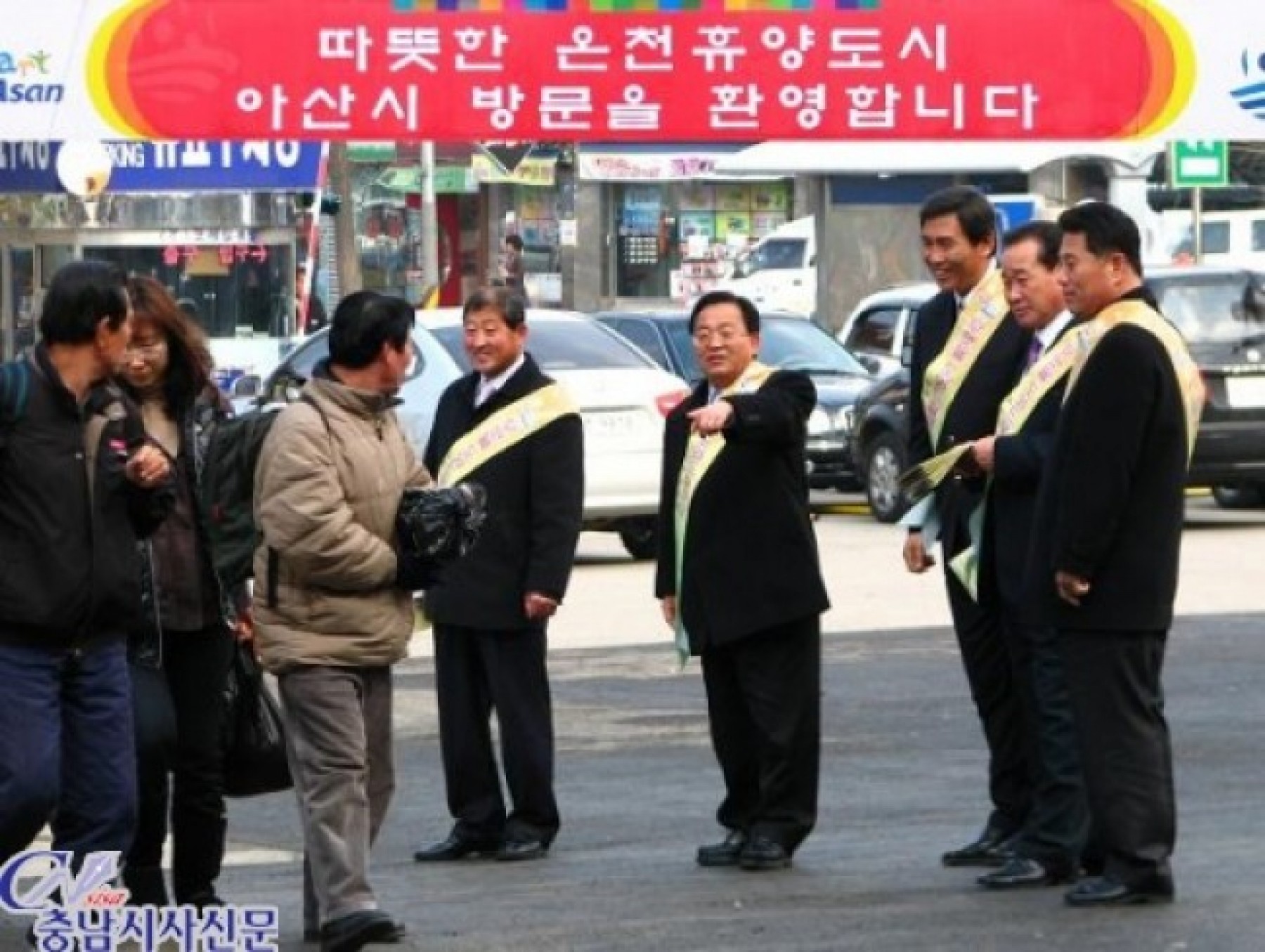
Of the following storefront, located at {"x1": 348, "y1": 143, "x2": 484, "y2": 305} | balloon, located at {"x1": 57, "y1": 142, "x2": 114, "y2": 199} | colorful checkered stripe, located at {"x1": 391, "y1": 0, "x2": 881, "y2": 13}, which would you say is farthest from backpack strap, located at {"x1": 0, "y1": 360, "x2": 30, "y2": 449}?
storefront, located at {"x1": 348, "y1": 143, "x2": 484, "y2": 305}

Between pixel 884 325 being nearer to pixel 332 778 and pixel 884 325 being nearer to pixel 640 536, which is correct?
pixel 640 536

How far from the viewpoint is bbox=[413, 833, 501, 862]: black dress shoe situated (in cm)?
1093

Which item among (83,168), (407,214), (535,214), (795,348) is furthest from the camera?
(535,214)

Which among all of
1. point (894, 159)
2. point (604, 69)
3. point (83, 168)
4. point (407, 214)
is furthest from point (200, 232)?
point (407, 214)

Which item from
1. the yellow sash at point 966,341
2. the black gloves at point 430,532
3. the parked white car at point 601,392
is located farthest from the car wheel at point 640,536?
the black gloves at point 430,532

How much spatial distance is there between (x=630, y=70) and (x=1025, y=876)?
6.71 m

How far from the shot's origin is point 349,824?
8.92 meters

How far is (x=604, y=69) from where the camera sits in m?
16.0

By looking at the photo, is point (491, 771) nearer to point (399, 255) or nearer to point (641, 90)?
point (641, 90)

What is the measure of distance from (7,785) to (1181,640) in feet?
31.5

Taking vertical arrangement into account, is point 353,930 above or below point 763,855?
above

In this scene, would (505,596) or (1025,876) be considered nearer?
(1025,876)

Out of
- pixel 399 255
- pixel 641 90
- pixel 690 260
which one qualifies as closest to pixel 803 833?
pixel 641 90

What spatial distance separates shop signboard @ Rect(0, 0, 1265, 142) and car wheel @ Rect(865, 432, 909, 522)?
8.89 meters
